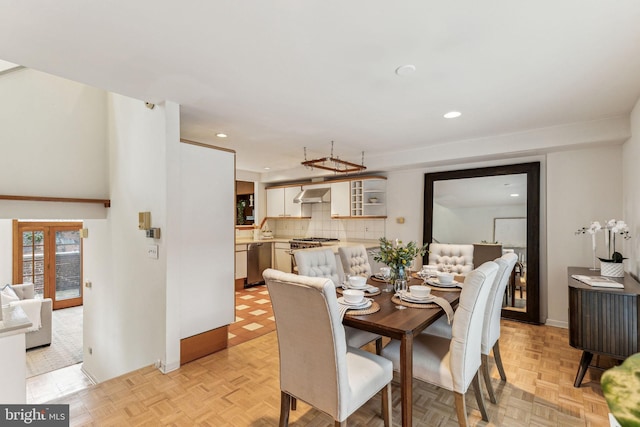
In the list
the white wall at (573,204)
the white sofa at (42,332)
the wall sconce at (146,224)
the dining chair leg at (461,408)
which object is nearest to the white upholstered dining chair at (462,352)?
the dining chair leg at (461,408)

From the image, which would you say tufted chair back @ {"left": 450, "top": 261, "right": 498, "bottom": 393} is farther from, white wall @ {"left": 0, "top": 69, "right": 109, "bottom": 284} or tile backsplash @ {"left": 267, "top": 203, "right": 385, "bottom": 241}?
white wall @ {"left": 0, "top": 69, "right": 109, "bottom": 284}

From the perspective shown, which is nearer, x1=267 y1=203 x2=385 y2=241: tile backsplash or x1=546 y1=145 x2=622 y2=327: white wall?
x1=546 y1=145 x2=622 y2=327: white wall

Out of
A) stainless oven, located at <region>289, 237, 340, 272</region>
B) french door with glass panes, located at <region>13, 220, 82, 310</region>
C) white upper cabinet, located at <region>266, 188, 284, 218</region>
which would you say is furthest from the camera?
white upper cabinet, located at <region>266, 188, 284, 218</region>

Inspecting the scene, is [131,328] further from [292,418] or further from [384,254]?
[384,254]

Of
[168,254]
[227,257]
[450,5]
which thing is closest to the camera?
[450,5]

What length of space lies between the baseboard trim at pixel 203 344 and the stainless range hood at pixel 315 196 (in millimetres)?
3287

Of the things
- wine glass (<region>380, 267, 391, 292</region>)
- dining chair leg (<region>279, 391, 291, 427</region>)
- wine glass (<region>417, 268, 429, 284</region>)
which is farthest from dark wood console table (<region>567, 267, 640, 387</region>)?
dining chair leg (<region>279, 391, 291, 427</region>)

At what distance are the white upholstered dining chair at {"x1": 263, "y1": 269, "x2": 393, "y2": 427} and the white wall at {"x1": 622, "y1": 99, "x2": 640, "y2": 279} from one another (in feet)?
8.44

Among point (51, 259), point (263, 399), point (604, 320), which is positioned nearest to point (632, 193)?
point (604, 320)

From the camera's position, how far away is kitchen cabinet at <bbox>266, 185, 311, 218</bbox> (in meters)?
6.41

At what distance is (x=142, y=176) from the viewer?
3.00 m

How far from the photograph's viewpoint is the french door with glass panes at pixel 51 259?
6.07 metres

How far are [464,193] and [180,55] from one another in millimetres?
3858

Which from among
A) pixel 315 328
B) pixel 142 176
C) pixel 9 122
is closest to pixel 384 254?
pixel 315 328
